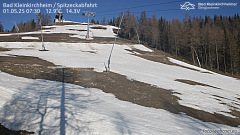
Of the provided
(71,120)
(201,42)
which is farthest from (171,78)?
(201,42)

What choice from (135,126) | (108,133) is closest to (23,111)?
(108,133)

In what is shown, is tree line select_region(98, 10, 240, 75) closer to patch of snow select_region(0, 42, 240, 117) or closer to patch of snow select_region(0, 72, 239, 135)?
patch of snow select_region(0, 42, 240, 117)

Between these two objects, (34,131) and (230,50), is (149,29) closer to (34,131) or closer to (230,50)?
(230,50)

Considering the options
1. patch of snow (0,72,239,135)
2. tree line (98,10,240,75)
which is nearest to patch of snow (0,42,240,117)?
patch of snow (0,72,239,135)

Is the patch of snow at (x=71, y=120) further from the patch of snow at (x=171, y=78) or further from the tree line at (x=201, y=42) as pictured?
the tree line at (x=201, y=42)

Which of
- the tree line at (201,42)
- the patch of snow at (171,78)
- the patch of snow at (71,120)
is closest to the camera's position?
the patch of snow at (71,120)

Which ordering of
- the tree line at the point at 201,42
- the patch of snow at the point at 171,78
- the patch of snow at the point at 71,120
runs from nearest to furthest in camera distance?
the patch of snow at the point at 71,120 → the patch of snow at the point at 171,78 → the tree line at the point at 201,42

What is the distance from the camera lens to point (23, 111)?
236 inches

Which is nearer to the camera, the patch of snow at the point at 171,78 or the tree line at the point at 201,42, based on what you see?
the patch of snow at the point at 171,78

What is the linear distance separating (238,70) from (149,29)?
156 feet

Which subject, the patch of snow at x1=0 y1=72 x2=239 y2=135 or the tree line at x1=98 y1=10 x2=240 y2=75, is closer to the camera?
the patch of snow at x1=0 y1=72 x2=239 y2=135

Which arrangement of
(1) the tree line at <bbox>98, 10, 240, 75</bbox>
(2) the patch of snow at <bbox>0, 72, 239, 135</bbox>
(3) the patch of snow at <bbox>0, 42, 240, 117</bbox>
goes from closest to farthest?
(2) the patch of snow at <bbox>0, 72, 239, 135</bbox>
(3) the patch of snow at <bbox>0, 42, 240, 117</bbox>
(1) the tree line at <bbox>98, 10, 240, 75</bbox>

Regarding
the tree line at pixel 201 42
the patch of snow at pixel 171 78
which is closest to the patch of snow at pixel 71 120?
the patch of snow at pixel 171 78

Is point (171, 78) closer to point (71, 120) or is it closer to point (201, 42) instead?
point (71, 120)
